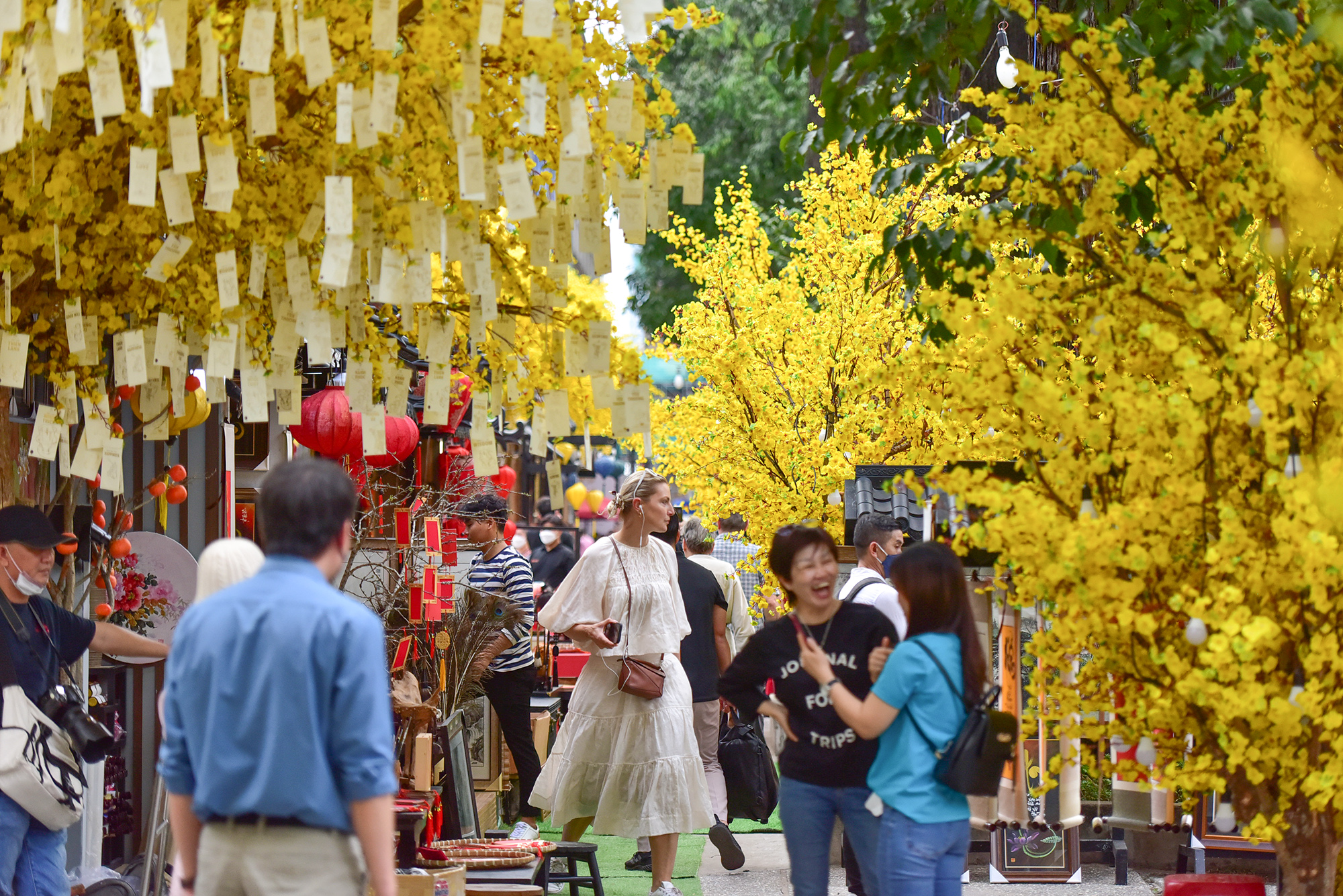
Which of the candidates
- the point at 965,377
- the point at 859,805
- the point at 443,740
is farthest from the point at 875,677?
the point at 443,740

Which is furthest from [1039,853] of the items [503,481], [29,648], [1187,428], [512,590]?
[503,481]

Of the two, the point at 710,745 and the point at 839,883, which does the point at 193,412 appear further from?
the point at 839,883

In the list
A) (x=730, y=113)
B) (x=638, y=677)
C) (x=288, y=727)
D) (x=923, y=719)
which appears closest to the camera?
(x=288, y=727)

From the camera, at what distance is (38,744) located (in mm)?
4367

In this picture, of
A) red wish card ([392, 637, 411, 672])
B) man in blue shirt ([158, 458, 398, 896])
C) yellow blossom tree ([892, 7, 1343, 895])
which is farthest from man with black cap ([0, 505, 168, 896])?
yellow blossom tree ([892, 7, 1343, 895])

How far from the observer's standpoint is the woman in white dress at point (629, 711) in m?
6.56

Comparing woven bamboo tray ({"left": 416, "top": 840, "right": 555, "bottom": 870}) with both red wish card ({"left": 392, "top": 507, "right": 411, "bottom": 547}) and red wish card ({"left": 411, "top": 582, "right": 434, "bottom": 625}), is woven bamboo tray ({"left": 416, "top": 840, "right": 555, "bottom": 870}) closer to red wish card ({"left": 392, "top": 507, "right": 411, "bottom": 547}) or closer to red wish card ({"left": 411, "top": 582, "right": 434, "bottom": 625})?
red wish card ({"left": 411, "top": 582, "right": 434, "bottom": 625})

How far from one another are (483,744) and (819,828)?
4959 millimetres

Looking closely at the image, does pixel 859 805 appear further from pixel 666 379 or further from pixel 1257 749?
pixel 666 379

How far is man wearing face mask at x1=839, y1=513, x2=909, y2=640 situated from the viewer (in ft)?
20.4

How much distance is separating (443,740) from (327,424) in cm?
179

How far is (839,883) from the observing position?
7723 millimetres

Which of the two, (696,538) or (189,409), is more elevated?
(189,409)

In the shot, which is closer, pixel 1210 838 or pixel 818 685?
pixel 818 685
